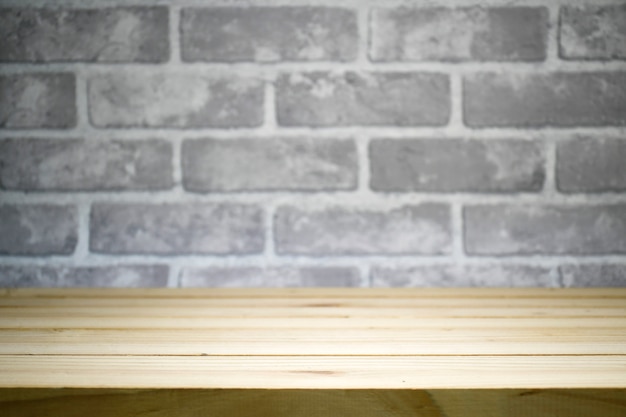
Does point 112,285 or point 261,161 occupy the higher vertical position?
point 261,161

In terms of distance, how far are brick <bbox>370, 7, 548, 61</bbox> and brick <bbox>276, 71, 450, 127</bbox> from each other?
1.4 inches

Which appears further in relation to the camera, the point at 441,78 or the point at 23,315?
the point at 441,78

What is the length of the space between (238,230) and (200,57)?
0.27 metres

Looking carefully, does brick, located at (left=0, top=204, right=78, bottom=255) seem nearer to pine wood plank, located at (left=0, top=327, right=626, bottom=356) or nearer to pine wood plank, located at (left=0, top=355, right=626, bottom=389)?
pine wood plank, located at (left=0, top=327, right=626, bottom=356)

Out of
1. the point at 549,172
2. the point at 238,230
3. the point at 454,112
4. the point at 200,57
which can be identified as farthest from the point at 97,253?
the point at 549,172

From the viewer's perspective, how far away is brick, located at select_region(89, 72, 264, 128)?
3.12 feet

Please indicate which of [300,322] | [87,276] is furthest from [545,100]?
[87,276]

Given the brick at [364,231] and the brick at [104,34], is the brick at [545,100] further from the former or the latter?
the brick at [104,34]

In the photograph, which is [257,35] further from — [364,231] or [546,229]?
[546,229]

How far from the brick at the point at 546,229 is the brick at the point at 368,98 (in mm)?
168

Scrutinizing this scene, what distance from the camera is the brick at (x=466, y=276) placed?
961 millimetres

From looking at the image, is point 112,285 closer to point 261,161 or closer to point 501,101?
point 261,161

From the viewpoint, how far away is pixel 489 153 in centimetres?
95

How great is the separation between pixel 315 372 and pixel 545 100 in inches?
25.5
